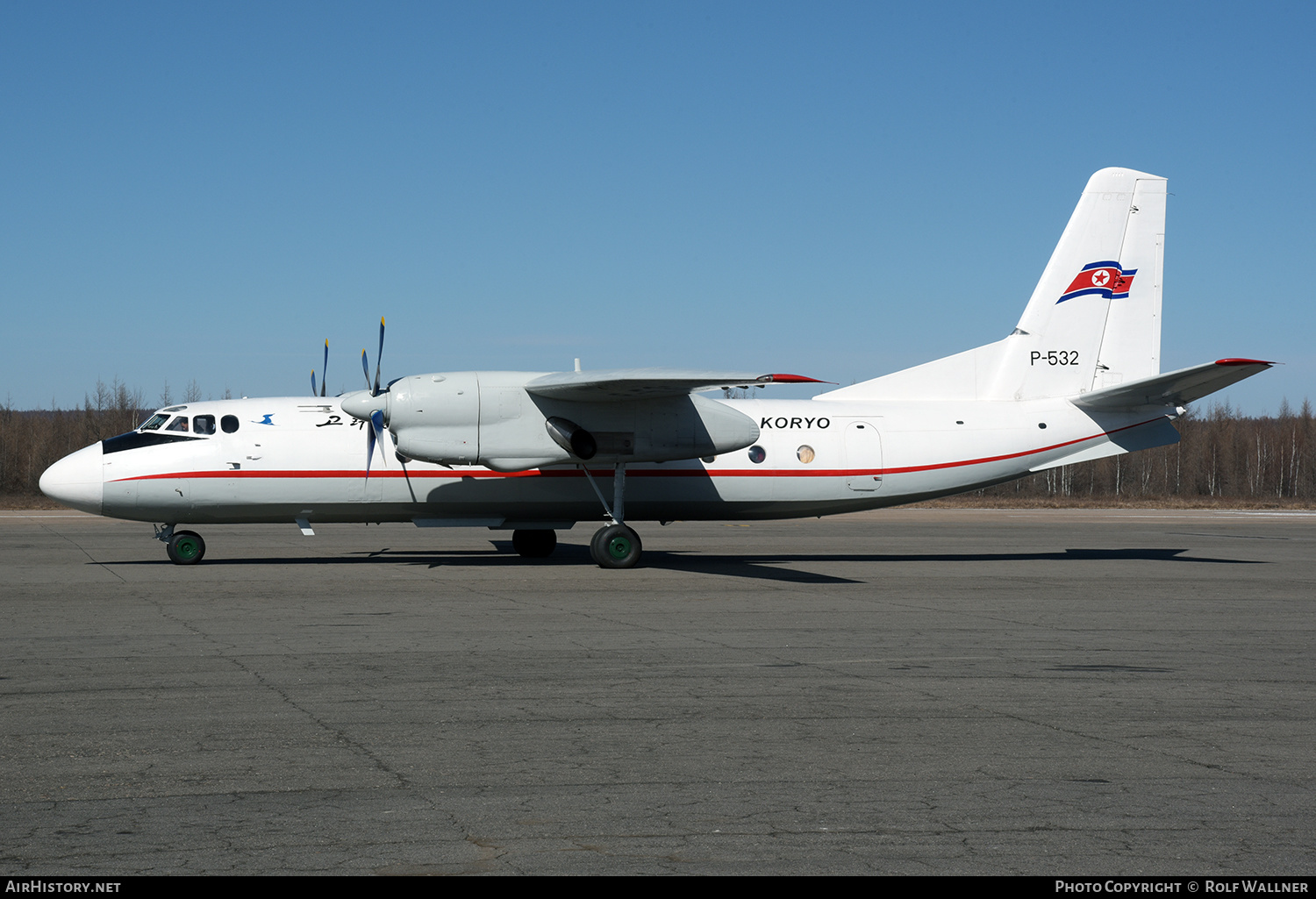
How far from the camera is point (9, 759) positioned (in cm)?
645

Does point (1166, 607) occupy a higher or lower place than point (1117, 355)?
lower

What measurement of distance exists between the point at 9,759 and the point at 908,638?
8463mm

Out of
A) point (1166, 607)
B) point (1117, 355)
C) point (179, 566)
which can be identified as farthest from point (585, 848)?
point (1117, 355)

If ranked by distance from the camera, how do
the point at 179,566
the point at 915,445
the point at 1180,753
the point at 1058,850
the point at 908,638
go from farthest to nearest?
1. the point at 915,445
2. the point at 179,566
3. the point at 908,638
4. the point at 1180,753
5. the point at 1058,850

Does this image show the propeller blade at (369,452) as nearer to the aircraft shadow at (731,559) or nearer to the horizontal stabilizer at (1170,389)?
the aircraft shadow at (731,559)

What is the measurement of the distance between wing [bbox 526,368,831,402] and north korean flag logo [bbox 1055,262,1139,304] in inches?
357

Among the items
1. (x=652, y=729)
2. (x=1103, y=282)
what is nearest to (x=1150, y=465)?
(x=1103, y=282)

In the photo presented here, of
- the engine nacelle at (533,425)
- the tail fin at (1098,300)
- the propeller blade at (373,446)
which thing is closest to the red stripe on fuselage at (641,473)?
the propeller blade at (373,446)

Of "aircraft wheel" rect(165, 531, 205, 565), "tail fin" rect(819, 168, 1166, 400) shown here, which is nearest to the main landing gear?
"aircraft wheel" rect(165, 531, 205, 565)

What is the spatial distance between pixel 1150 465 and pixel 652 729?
7187 centimetres

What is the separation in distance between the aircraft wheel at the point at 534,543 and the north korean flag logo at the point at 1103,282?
11919 millimetres

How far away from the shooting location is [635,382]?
696 inches

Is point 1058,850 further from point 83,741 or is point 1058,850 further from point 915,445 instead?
point 915,445

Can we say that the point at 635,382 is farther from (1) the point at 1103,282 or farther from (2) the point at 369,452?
(1) the point at 1103,282
